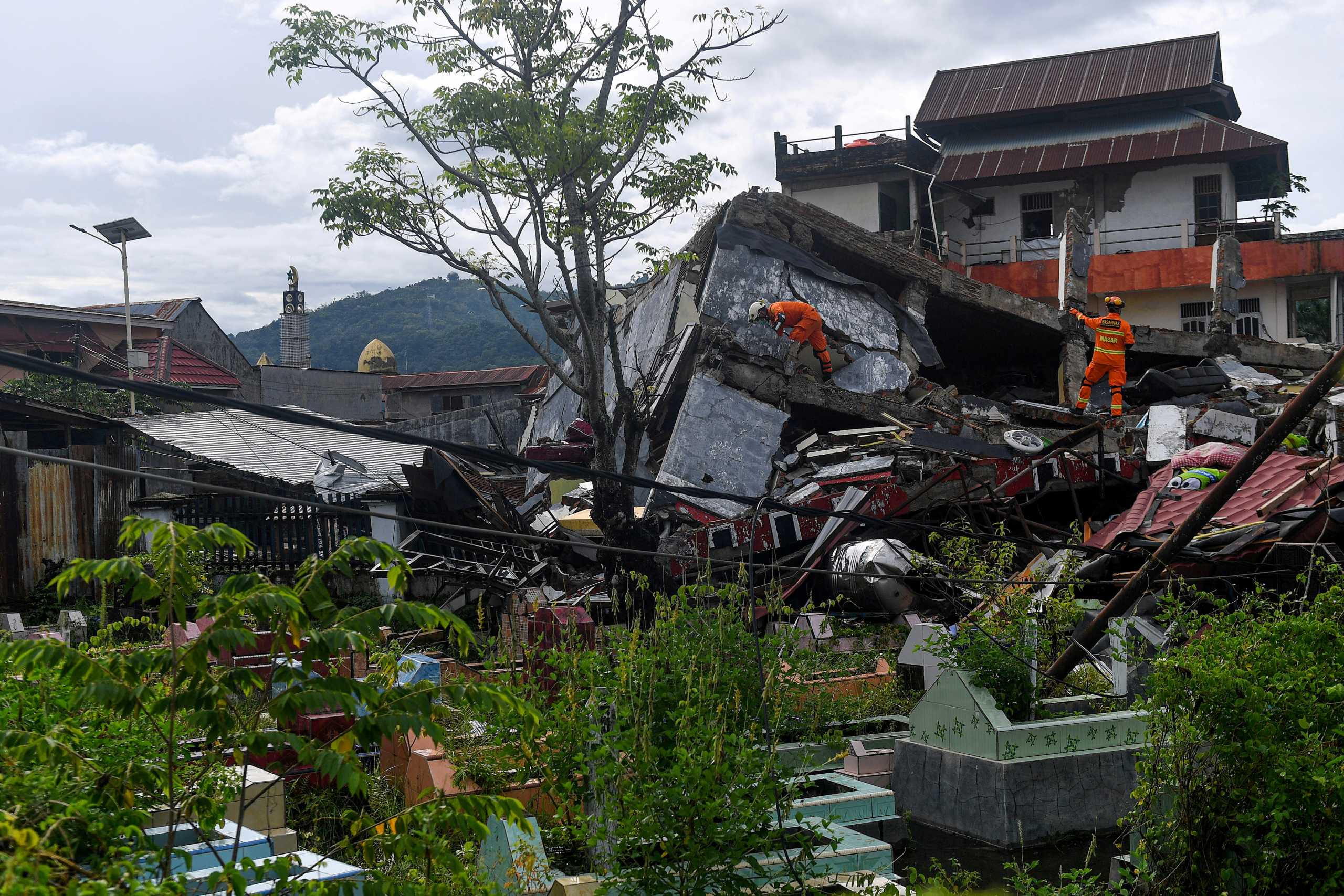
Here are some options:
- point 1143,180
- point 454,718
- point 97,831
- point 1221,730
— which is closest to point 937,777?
point 1221,730

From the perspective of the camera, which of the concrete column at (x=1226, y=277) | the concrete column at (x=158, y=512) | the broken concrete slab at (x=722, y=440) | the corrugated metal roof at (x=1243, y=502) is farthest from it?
the concrete column at (x=1226, y=277)

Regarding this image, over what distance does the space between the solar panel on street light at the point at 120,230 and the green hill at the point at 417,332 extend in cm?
5008

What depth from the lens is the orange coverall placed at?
16.2 meters

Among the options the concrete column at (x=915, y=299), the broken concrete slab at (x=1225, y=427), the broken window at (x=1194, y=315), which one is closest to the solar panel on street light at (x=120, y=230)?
the concrete column at (x=915, y=299)

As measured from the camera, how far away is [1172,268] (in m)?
27.6

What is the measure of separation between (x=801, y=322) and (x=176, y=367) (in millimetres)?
20126

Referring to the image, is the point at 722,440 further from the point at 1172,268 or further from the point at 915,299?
the point at 1172,268

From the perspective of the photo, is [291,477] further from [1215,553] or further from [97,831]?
[97,831]

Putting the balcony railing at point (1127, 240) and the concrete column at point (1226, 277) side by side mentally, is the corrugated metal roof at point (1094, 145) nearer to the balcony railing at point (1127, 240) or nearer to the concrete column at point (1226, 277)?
the balcony railing at point (1127, 240)

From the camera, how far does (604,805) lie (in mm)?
4340

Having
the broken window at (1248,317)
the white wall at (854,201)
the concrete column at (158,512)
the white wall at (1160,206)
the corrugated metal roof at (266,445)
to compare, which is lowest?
the concrete column at (158,512)

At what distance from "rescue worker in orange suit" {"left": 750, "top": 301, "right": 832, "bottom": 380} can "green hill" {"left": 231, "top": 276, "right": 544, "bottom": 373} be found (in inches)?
2247

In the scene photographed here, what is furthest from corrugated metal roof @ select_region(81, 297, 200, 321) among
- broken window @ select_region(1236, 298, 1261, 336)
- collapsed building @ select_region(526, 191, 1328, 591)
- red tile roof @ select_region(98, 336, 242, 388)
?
broken window @ select_region(1236, 298, 1261, 336)

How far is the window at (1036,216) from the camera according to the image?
30781mm
